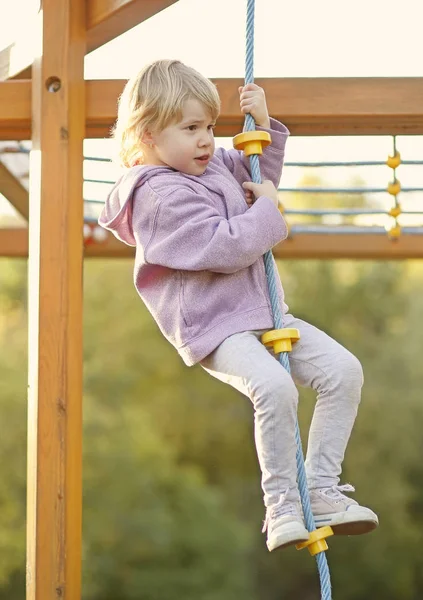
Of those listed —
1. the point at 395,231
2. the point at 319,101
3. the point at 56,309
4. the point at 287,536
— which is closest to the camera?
the point at 287,536

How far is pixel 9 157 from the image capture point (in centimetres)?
391

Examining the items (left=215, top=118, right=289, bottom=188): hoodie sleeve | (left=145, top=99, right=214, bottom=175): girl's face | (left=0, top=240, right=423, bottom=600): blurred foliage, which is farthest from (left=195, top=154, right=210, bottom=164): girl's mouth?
(left=0, top=240, right=423, bottom=600): blurred foliage

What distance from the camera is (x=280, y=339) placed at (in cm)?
193

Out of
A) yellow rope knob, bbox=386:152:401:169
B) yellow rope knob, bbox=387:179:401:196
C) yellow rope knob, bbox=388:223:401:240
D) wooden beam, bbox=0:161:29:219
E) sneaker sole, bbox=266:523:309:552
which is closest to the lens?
sneaker sole, bbox=266:523:309:552

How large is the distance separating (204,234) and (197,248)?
0.03 meters

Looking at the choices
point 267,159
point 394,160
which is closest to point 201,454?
point 394,160

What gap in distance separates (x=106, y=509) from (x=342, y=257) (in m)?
5.55

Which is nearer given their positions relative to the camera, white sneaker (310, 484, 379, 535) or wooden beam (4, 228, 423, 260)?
white sneaker (310, 484, 379, 535)

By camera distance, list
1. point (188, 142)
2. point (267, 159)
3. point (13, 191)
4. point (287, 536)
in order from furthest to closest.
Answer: point (13, 191) → point (267, 159) → point (188, 142) → point (287, 536)

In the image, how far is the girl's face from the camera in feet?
6.34

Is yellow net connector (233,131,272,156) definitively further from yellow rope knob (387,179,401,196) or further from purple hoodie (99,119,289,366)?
yellow rope knob (387,179,401,196)

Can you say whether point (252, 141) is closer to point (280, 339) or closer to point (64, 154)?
point (280, 339)

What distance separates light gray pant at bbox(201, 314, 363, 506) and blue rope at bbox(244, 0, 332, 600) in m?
0.02

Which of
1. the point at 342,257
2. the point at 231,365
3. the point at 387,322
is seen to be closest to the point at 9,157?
the point at 342,257
